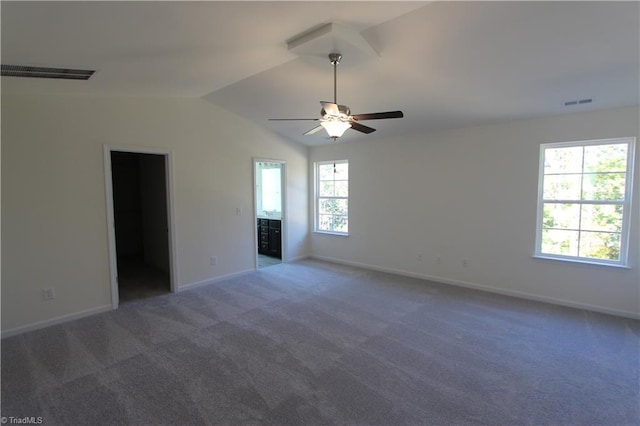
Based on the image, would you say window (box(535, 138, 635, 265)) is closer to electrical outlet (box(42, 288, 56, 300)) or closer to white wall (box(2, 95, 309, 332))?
white wall (box(2, 95, 309, 332))

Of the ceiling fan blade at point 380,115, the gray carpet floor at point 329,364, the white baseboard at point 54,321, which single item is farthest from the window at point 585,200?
the white baseboard at point 54,321

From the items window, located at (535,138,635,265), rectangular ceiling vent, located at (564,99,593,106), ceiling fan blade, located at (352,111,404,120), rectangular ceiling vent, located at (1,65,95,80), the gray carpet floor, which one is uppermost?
rectangular ceiling vent, located at (1,65,95,80)

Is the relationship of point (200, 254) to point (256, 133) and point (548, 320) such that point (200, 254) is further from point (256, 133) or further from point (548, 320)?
point (548, 320)

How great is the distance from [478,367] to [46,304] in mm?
4527

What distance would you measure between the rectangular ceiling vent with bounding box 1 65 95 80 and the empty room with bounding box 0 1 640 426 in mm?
37

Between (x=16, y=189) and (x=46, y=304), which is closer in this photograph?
(x=16, y=189)

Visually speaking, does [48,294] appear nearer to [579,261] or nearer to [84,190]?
[84,190]

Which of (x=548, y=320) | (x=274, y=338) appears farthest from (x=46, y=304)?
(x=548, y=320)

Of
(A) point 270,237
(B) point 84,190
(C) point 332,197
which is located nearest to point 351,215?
(C) point 332,197

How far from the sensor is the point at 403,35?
2561 millimetres

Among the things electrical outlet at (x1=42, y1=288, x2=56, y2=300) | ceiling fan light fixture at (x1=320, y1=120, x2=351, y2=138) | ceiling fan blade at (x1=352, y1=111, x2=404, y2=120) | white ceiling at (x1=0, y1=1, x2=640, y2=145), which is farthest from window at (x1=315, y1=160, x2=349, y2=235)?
electrical outlet at (x1=42, y1=288, x2=56, y2=300)

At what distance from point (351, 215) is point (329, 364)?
3.59 m

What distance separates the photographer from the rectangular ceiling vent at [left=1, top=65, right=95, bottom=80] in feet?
7.92

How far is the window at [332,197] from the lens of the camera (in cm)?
607
